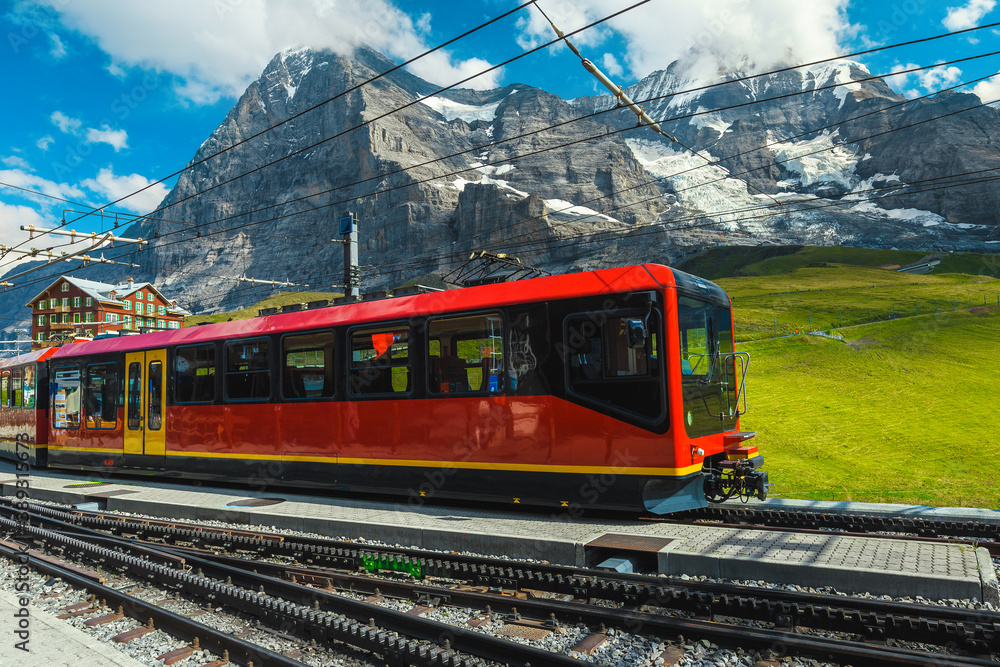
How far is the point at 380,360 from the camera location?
1072cm

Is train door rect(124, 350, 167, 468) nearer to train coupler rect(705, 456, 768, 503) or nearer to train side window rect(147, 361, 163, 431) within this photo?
train side window rect(147, 361, 163, 431)

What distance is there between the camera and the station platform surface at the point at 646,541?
18.7ft

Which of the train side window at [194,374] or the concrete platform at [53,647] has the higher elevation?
the train side window at [194,374]

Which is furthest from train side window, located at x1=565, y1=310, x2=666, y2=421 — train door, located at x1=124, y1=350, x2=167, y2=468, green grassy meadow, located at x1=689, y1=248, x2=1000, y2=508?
train door, located at x1=124, y1=350, x2=167, y2=468

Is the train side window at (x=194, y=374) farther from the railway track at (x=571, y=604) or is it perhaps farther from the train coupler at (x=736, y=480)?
the train coupler at (x=736, y=480)

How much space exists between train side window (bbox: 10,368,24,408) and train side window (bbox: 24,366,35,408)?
38 cm

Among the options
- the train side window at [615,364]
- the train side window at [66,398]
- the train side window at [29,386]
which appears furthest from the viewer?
the train side window at [29,386]

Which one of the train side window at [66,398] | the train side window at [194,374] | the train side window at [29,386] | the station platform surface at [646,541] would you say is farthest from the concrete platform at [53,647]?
the train side window at [29,386]

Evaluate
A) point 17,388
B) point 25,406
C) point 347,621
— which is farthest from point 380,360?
point 17,388

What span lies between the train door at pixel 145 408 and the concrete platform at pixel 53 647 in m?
9.48

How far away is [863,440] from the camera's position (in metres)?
14.1

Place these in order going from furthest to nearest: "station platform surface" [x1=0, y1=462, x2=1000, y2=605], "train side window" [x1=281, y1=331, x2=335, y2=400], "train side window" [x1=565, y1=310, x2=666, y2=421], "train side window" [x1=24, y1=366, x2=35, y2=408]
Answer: "train side window" [x1=24, y1=366, x2=35, y2=408] < "train side window" [x1=281, y1=331, x2=335, y2=400] < "train side window" [x1=565, y1=310, x2=666, y2=421] < "station platform surface" [x1=0, y1=462, x2=1000, y2=605]

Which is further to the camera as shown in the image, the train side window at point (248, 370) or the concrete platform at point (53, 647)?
the train side window at point (248, 370)

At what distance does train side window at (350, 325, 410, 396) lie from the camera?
10375 mm
